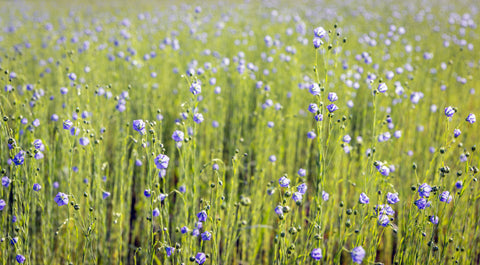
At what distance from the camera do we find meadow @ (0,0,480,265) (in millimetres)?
1885

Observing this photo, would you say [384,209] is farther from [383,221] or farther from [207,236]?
[207,236]

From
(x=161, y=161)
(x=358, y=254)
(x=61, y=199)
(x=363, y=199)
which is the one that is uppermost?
(x=161, y=161)

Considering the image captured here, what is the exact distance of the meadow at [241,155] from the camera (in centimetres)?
188

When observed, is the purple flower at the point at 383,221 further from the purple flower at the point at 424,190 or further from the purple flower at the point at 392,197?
the purple flower at the point at 424,190

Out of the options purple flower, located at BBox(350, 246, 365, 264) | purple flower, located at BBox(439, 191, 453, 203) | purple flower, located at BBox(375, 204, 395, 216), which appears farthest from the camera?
purple flower, located at BBox(439, 191, 453, 203)

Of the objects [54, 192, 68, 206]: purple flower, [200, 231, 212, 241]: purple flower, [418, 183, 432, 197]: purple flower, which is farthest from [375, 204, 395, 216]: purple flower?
[54, 192, 68, 206]: purple flower

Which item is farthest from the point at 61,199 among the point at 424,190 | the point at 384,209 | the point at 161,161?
the point at 424,190

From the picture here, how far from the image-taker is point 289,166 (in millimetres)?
3281

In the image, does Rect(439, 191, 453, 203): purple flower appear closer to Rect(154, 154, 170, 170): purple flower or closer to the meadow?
the meadow

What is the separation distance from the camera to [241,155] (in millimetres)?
1947

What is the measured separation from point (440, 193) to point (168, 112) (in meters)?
2.94

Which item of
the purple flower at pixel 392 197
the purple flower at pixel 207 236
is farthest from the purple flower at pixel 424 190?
the purple flower at pixel 207 236

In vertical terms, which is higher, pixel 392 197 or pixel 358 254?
pixel 392 197

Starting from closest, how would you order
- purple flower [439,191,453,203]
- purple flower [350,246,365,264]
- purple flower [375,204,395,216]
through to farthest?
purple flower [350,246,365,264], purple flower [375,204,395,216], purple flower [439,191,453,203]
